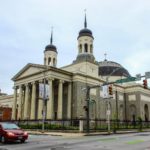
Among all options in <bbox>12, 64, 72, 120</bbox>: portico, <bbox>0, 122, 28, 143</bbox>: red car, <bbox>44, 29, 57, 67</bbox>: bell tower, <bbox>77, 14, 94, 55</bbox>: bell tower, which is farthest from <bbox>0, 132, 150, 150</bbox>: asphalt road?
<bbox>44, 29, 57, 67</bbox>: bell tower

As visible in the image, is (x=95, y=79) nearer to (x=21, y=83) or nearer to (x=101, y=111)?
(x=101, y=111)

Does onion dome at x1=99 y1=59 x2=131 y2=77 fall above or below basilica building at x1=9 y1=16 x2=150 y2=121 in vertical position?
above

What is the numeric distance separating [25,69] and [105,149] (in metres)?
50.2

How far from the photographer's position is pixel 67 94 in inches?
2351

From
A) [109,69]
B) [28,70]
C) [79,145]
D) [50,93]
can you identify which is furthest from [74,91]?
[79,145]

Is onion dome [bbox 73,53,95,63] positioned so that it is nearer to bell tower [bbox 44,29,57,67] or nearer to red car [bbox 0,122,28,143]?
bell tower [bbox 44,29,57,67]

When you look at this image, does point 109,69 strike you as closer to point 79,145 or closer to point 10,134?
point 79,145

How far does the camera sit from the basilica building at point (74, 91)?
55906 mm

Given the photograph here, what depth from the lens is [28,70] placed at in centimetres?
6184

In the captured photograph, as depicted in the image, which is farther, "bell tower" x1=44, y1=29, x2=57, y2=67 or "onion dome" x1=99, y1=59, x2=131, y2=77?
"onion dome" x1=99, y1=59, x2=131, y2=77

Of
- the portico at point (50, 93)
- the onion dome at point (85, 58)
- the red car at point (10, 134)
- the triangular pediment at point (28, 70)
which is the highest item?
the onion dome at point (85, 58)

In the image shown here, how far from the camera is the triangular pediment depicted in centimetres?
5819

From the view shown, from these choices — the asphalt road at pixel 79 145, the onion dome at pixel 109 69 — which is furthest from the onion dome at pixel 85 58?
the asphalt road at pixel 79 145

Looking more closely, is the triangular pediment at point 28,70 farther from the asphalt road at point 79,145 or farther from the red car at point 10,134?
the red car at point 10,134
